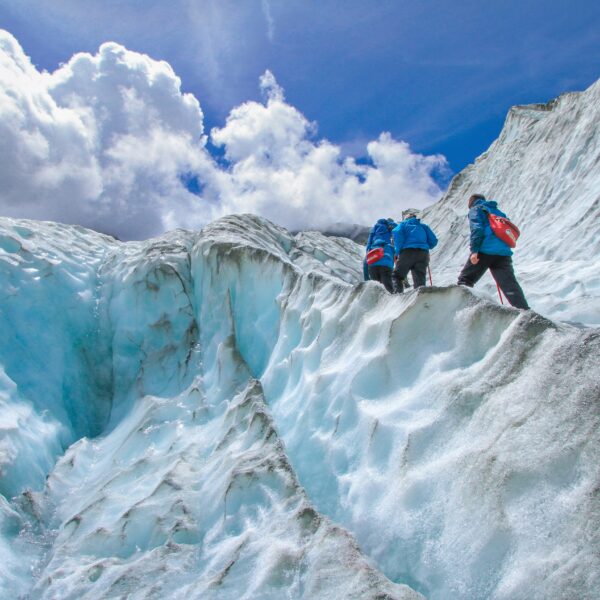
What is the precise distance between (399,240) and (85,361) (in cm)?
476

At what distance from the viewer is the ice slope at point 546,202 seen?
23.6ft

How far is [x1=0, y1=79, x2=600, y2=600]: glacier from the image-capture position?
2.35 metres

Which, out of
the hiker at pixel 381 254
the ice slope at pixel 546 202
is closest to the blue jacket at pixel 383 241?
the hiker at pixel 381 254

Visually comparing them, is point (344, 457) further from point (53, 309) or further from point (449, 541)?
point (53, 309)

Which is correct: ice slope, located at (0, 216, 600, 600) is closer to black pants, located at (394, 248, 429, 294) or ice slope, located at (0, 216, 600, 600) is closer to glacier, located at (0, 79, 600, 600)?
glacier, located at (0, 79, 600, 600)

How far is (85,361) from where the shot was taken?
7.47 meters

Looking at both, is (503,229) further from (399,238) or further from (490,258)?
(399,238)

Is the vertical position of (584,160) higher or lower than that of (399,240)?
higher

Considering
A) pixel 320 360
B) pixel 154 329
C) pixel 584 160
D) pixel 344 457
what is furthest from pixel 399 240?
pixel 584 160

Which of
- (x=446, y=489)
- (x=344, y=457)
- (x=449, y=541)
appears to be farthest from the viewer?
(x=344, y=457)

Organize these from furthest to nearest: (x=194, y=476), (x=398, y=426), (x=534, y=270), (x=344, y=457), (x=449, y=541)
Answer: (x=534, y=270) < (x=194, y=476) < (x=344, y=457) < (x=398, y=426) < (x=449, y=541)

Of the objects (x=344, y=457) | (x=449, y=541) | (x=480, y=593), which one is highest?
(x=344, y=457)

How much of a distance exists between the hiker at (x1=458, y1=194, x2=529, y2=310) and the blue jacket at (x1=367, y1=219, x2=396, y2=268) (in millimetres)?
1494

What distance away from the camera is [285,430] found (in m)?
4.46
